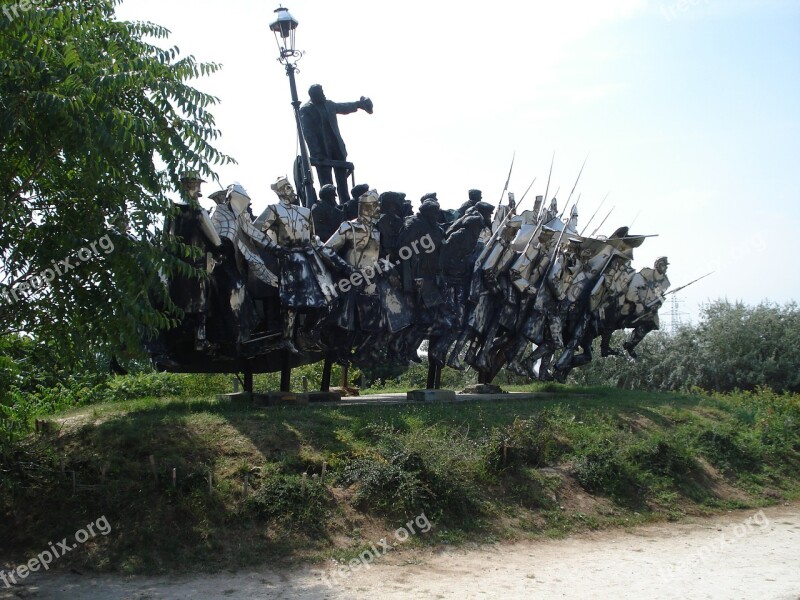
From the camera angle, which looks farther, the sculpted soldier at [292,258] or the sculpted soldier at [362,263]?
the sculpted soldier at [362,263]

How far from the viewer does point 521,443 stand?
11.3 metres

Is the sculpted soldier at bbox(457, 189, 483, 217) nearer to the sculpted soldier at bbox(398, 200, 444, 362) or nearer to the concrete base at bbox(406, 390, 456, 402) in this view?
the sculpted soldier at bbox(398, 200, 444, 362)

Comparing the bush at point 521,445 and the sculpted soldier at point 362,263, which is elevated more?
the sculpted soldier at point 362,263

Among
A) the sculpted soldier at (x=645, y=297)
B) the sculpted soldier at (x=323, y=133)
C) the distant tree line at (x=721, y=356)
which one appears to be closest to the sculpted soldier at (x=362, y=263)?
the sculpted soldier at (x=323, y=133)

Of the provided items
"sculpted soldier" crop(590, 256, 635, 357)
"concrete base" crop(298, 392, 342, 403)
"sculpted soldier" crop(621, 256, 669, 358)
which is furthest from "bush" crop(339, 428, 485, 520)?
"sculpted soldier" crop(621, 256, 669, 358)

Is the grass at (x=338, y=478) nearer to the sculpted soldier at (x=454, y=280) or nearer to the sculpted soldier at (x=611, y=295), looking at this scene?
the sculpted soldier at (x=454, y=280)

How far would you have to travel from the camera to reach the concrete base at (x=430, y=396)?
14.3 metres

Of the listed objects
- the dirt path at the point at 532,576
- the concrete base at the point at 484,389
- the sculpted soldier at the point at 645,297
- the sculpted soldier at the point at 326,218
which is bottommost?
the dirt path at the point at 532,576

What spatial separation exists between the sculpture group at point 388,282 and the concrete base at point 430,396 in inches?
27.6

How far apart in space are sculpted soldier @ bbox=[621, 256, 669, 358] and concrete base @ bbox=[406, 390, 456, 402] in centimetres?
475

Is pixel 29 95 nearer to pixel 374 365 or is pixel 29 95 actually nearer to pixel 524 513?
pixel 524 513

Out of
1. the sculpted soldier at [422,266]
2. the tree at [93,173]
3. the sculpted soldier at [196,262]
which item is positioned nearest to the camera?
the tree at [93,173]

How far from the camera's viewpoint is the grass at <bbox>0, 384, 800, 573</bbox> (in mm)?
8906

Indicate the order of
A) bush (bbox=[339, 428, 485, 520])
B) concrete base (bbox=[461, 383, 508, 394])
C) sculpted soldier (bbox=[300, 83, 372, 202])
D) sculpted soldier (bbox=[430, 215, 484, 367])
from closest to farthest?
bush (bbox=[339, 428, 485, 520]) → sculpted soldier (bbox=[430, 215, 484, 367]) → sculpted soldier (bbox=[300, 83, 372, 202]) → concrete base (bbox=[461, 383, 508, 394])
